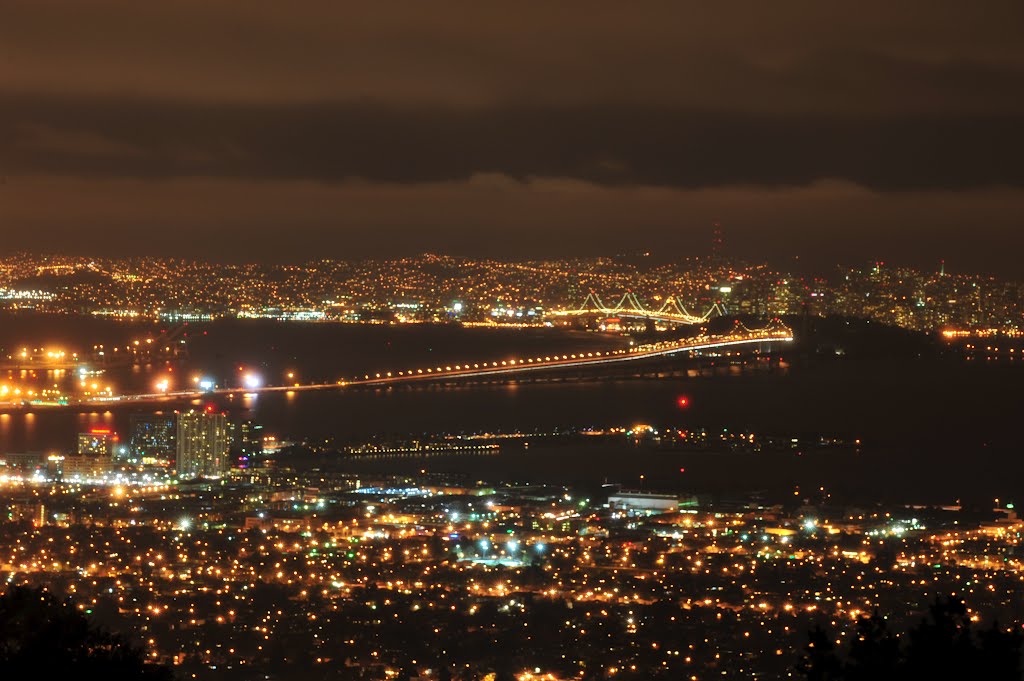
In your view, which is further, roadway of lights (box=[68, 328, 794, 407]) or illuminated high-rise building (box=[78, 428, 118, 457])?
roadway of lights (box=[68, 328, 794, 407])

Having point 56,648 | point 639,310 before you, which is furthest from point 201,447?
point 639,310

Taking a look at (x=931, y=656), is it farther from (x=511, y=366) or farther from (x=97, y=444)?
(x=511, y=366)

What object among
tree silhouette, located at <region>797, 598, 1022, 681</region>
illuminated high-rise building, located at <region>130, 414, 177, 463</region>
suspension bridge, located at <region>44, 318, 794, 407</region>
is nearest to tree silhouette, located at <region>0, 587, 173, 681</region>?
tree silhouette, located at <region>797, 598, 1022, 681</region>

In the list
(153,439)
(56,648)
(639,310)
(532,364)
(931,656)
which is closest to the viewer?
(931,656)

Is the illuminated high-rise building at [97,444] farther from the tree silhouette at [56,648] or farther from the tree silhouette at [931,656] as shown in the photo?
the tree silhouette at [931,656]

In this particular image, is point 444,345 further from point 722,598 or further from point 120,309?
point 722,598

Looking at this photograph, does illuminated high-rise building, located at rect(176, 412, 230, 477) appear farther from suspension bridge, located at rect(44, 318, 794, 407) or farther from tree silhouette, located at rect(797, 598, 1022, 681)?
tree silhouette, located at rect(797, 598, 1022, 681)
